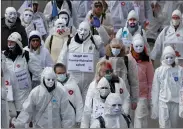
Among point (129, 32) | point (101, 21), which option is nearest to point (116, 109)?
point (129, 32)

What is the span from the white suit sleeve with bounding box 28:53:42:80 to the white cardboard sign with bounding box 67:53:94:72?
0.56 metres

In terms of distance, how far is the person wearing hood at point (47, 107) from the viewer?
16.5 m

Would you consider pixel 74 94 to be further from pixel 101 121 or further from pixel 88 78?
pixel 101 121

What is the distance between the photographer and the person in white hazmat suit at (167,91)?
57.8ft

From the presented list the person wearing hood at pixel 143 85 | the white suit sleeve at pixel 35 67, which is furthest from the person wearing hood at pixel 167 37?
the white suit sleeve at pixel 35 67

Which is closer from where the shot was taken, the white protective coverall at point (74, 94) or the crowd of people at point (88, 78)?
the crowd of people at point (88, 78)

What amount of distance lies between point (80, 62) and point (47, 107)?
2.18 metres

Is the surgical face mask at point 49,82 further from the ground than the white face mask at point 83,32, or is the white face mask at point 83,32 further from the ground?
the white face mask at point 83,32

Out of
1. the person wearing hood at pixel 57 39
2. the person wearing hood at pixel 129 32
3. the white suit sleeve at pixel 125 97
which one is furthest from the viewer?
the person wearing hood at pixel 129 32

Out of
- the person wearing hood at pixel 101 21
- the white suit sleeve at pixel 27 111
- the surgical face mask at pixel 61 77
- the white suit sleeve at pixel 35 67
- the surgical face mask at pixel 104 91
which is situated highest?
the person wearing hood at pixel 101 21

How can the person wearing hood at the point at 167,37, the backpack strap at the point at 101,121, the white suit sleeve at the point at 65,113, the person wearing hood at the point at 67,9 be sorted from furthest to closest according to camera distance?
the person wearing hood at the point at 67,9 < the person wearing hood at the point at 167,37 < the white suit sleeve at the point at 65,113 < the backpack strap at the point at 101,121

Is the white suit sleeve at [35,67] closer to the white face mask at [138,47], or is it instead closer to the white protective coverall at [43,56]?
the white protective coverall at [43,56]

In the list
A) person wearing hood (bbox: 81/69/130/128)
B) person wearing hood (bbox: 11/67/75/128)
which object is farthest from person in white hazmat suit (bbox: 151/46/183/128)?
person wearing hood (bbox: 11/67/75/128)

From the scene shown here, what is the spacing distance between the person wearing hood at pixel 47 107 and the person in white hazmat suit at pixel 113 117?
93 cm
